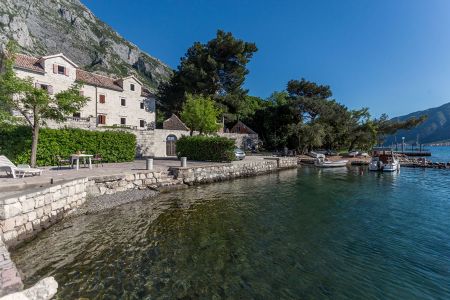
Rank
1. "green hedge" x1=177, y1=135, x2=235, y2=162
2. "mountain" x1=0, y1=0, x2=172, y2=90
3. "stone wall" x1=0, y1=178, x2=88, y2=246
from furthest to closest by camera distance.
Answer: "mountain" x1=0, y1=0, x2=172, y2=90
"green hedge" x1=177, y1=135, x2=235, y2=162
"stone wall" x1=0, y1=178, x2=88, y2=246

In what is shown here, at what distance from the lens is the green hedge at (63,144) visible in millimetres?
16047

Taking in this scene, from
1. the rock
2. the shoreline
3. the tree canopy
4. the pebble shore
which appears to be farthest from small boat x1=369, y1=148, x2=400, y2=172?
the rock

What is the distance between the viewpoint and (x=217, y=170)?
869 inches

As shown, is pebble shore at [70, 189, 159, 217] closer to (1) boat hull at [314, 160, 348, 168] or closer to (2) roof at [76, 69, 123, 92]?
(2) roof at [76, 69, 123, 92]

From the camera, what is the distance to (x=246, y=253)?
24.4 feet

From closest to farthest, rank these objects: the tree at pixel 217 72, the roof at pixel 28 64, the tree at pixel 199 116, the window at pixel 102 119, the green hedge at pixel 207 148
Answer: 1. the green hedge at pixel 207 148
2. the roof at pixel 28 64
3. the tree at pixel 199 116
4. the window at pixel 102 119
5. the tree at pixel 217 72

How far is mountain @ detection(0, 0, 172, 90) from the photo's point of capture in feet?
279

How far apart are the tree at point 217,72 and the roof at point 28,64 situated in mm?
20156

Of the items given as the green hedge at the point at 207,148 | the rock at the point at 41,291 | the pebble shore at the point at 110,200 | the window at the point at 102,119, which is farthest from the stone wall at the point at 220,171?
the window at the point at 102,119

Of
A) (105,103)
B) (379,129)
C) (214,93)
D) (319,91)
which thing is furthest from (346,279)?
(379,129)

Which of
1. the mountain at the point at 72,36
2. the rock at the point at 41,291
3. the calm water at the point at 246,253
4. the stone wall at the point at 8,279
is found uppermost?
the mountain at the point at 72,36

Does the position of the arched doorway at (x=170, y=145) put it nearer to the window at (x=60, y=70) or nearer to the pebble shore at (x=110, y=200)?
the window at (x=60, y=70)

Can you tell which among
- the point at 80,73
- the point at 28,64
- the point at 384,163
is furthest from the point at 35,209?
the point at 384,163

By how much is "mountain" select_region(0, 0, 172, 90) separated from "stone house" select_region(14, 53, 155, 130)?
60.9 metres
